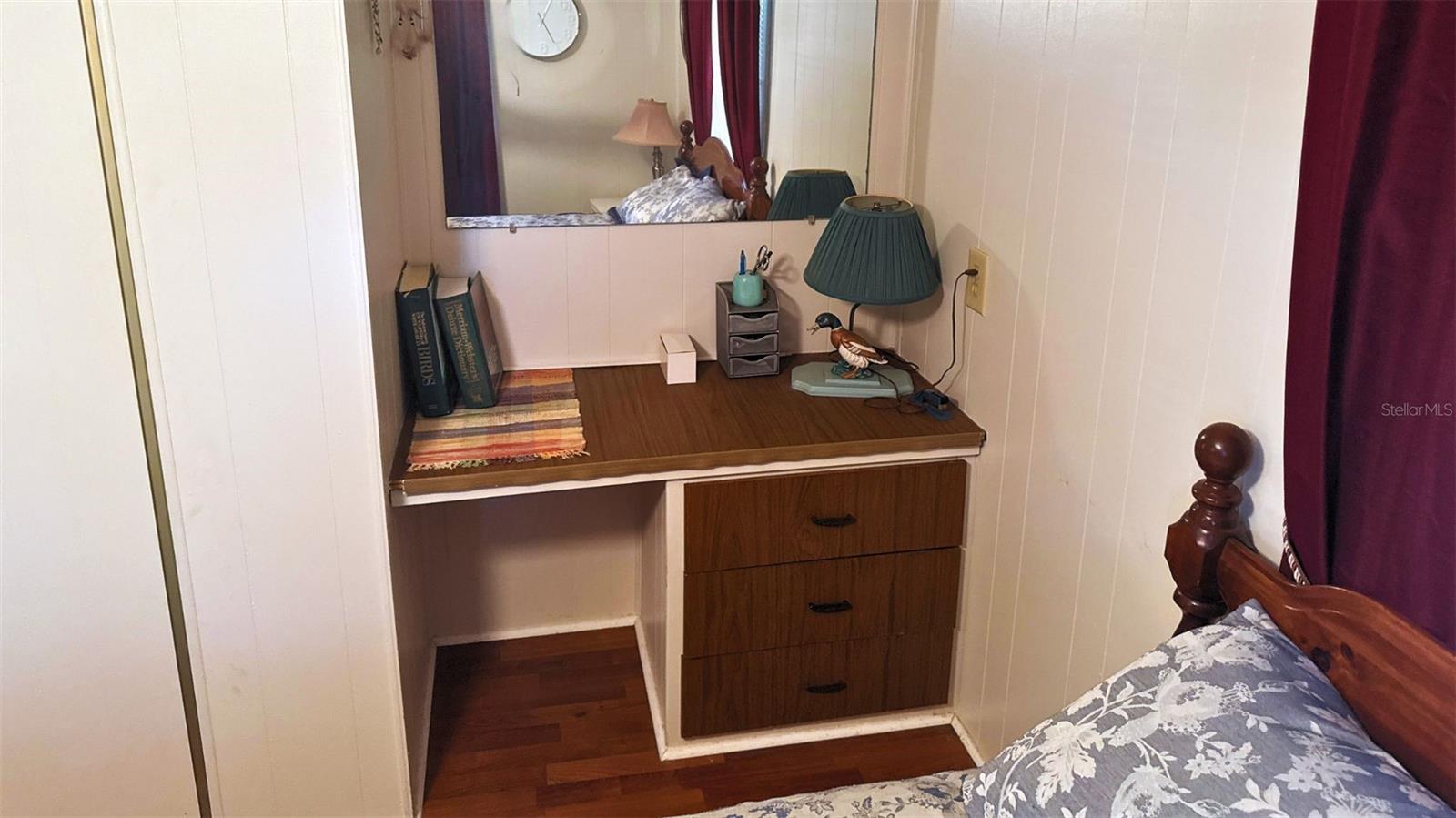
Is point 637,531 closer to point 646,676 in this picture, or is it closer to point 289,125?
point 646,676

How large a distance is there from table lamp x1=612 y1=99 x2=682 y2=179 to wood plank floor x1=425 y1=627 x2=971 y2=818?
1213 mm

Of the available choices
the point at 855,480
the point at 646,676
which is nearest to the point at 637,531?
the point at 646,676

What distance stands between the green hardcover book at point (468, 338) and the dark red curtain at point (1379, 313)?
144cm

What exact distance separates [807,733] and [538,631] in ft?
2.47

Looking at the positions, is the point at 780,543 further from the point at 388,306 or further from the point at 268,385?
the point at 268,385

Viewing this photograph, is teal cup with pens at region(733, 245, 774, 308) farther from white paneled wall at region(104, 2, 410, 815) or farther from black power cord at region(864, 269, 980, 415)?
white paneled wall at region(104, 2, 410, 815)

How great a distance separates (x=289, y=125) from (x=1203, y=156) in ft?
4.20

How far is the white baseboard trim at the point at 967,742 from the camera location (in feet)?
7.43

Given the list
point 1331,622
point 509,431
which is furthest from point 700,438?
point 1331,622

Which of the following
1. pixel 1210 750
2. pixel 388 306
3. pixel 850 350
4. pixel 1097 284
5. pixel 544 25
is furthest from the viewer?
pixel 850 350

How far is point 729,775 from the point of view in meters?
2.23

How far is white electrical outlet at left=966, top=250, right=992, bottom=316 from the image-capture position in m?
2.05

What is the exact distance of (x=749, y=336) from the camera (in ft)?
7.80

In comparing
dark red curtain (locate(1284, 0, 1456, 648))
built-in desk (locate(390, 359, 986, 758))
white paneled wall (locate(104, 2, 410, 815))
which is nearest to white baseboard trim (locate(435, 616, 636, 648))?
built-in desk (locate(390, 359, 986, 758))
